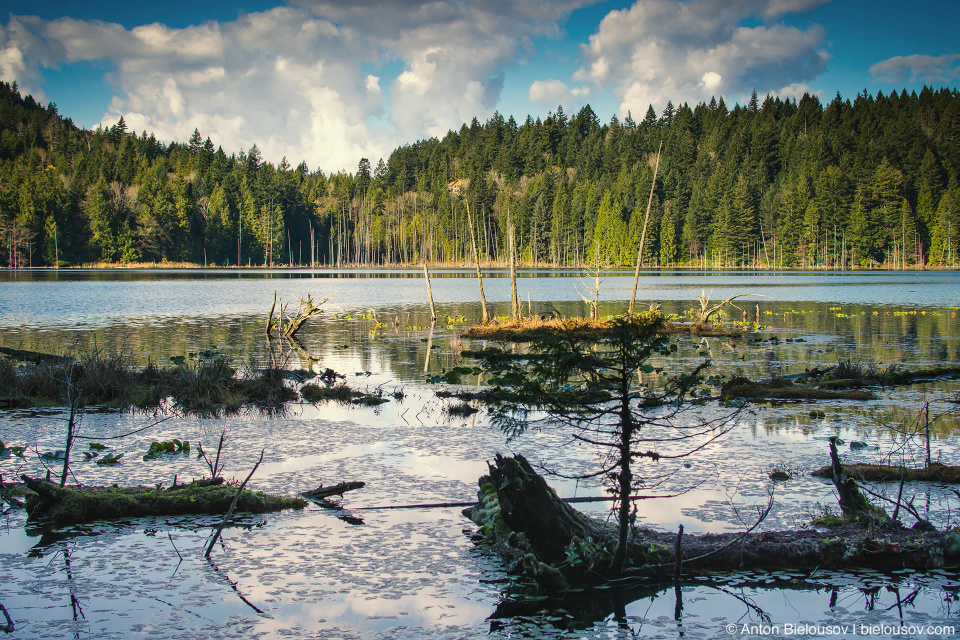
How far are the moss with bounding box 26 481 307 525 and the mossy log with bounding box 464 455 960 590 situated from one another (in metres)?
3.03

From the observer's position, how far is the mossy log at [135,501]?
7402 millimetres

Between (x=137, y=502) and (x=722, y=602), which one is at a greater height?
(x=137, y=502)

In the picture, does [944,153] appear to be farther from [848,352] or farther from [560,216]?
[848,352]

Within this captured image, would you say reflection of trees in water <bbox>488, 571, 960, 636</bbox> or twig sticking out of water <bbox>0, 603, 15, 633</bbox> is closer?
twig sticking out of water <bbox>0, 603, 15, 633</bbox>

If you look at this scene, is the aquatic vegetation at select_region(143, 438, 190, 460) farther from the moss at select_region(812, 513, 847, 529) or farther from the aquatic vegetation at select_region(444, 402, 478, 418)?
the moss at select_region(812, 513, 847, 529)

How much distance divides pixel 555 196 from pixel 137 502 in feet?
469

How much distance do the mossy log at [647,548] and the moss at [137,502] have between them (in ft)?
9.95

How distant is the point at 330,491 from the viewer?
8344 millimetres

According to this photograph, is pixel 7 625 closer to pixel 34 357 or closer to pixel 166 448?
pixel 166 448

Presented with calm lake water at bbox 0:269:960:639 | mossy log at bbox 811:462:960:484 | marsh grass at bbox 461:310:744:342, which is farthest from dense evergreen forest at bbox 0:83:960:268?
mossy log at bbox 811:462:960:484

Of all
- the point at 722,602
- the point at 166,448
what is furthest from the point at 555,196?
the point at 722,602

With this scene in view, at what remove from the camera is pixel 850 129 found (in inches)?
5546


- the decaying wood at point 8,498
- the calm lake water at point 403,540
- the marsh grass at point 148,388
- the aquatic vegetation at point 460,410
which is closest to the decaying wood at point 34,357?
the marsh grass at point 148,388

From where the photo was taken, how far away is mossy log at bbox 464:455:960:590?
6012mm
